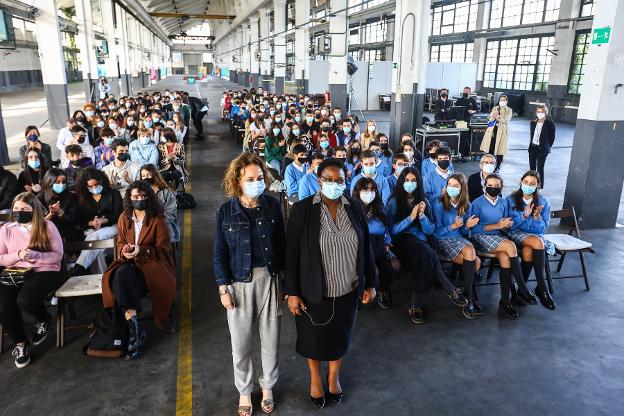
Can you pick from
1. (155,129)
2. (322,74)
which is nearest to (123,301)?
(155,129)

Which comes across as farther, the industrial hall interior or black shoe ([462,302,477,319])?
black shoe ([462,302,477,319])

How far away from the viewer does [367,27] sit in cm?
3997

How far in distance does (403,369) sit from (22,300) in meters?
3.70

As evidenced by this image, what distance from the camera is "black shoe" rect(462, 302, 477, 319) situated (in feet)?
17.5

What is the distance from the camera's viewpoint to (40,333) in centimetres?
479

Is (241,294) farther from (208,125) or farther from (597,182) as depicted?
(208,125)

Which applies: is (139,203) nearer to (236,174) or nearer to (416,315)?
(236,174)

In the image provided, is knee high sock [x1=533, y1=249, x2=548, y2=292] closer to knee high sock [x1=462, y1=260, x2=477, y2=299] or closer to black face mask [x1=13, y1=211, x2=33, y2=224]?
knee high sock [x1=462, y1=260, x2=477, y2=299]

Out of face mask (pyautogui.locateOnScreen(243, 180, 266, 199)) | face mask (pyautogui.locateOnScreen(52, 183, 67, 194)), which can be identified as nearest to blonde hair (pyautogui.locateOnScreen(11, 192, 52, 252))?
face mask (pyautogui.locateOnScreen(52, 183, 67, 194))

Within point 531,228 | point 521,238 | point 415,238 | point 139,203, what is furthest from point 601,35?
point 139,203

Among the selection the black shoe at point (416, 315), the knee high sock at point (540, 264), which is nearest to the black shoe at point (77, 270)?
the black shoe at point (416, 315)

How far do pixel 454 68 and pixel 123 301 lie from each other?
87.5ft

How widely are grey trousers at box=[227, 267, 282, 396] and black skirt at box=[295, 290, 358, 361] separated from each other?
8.9 inches

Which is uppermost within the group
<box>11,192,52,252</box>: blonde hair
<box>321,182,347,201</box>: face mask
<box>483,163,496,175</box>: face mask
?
<box>321,182,347,201</box>: face mask
